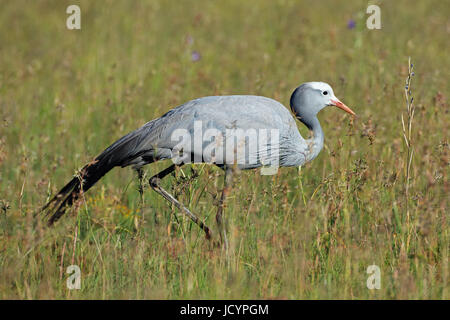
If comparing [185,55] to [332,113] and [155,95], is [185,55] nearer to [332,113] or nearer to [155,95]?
[155,95]

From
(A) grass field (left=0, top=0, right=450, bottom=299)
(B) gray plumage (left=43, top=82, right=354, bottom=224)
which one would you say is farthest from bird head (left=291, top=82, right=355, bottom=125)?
(A) grass field (left=0, top=0, right=450, bottom=299)

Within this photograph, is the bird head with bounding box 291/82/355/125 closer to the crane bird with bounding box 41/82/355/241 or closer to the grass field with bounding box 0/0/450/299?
the crane bird with bounding box 41/82/355/241

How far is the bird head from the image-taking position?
4.85 metres

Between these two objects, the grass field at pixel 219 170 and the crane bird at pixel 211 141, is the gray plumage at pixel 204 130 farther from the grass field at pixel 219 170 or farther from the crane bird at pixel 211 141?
the grass field at pixel 219 170

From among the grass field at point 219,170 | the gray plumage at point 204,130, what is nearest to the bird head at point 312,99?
the gray plumage at point 204,130

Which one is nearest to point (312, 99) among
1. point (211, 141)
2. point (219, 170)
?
point (211, 141)

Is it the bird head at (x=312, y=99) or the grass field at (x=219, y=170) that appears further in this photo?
the bird head at (x=312, y=99)

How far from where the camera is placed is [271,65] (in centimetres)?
756

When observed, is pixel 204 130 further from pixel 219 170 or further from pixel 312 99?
pixel 219 170

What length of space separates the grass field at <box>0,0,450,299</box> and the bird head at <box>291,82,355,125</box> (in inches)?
13.6

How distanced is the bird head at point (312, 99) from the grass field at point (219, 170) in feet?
1.13

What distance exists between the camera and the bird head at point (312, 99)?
15.9 ft

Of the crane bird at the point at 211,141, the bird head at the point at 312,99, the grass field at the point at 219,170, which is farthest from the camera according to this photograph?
the bird head at the point at 312,99

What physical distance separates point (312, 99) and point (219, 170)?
3.48ft
